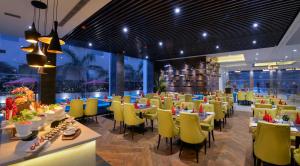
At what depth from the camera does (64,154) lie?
1.70 meters

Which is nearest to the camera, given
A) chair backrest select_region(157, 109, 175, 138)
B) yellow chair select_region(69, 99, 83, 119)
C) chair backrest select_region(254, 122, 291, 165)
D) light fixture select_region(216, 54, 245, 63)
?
chair backrest select_region(254, 122, 291, 165)

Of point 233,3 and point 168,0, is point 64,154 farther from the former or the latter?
point 233,3

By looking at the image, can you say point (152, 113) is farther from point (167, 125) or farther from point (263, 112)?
point (263, 112)

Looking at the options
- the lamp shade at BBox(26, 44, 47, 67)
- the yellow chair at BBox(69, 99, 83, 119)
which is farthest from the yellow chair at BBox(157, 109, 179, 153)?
the yellow chair at BBox(69, 99, 83, 119)

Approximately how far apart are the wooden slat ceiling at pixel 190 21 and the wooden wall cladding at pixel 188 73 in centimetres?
369

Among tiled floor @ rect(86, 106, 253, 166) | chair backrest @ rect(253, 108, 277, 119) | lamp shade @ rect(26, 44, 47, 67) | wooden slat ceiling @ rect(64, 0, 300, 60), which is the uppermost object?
wooden slat ceiling @ rect(64, 0, 300, 60)

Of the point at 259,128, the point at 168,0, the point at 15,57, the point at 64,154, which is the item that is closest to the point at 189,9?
the point at 168,0

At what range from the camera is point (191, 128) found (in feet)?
10.2

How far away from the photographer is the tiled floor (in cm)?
317

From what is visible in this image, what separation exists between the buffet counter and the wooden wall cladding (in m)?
9.42

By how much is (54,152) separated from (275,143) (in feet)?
9.66

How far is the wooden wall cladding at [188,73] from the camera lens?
10.4 m

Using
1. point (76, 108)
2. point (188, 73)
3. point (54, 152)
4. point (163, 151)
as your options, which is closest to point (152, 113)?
point (163, 151)

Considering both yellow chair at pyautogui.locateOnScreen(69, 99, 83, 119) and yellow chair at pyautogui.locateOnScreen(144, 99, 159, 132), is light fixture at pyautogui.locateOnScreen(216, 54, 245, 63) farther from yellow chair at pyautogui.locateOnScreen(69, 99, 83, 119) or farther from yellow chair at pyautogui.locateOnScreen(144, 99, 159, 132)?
yellow chair at pyautogui.locateOnScreen(69, 99, 83, 119)
